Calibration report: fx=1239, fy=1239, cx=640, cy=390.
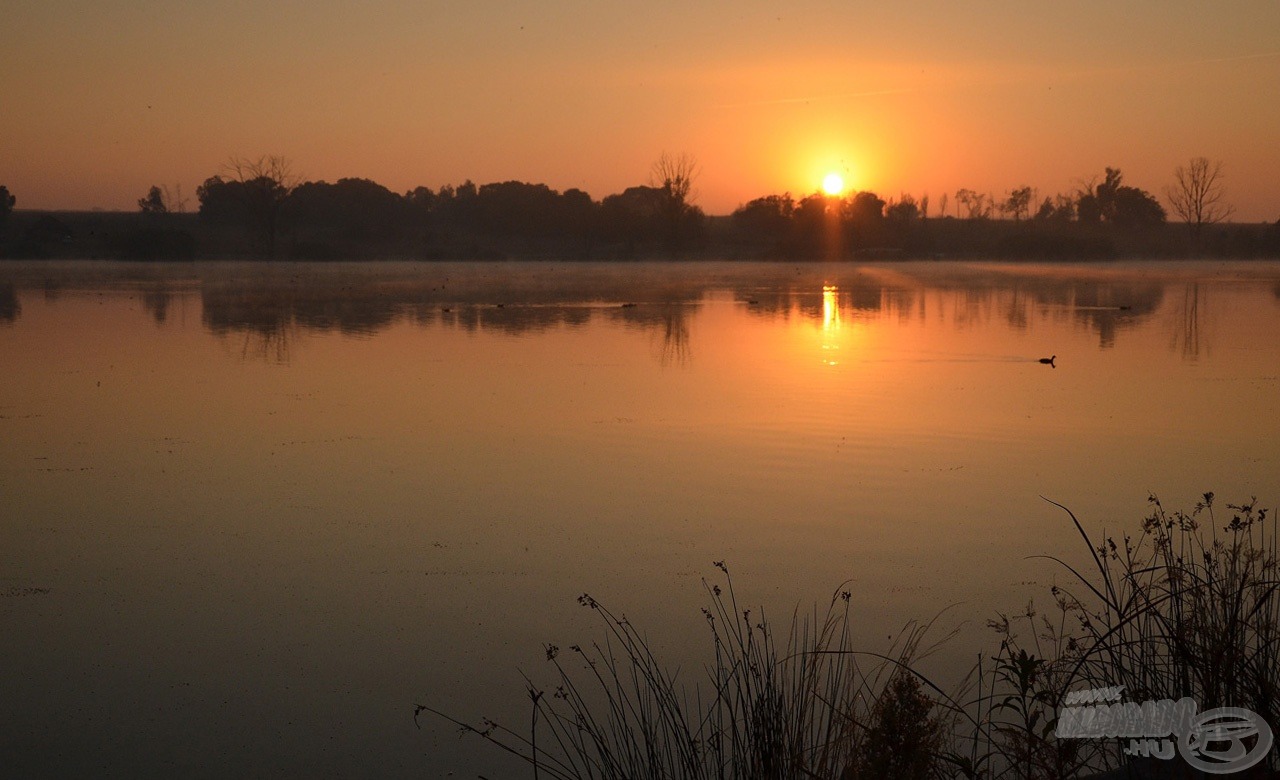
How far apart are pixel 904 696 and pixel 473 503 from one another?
13.6 feet

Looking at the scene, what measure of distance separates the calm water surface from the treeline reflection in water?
93.6 inches

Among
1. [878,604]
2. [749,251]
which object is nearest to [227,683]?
[878,604]

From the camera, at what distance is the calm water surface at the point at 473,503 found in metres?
4.48

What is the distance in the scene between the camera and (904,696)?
10.9 feet

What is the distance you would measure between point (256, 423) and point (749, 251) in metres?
68.6

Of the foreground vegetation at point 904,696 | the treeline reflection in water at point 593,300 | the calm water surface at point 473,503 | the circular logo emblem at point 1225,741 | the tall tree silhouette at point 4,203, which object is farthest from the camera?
the tall tree silhouette at point 4,203

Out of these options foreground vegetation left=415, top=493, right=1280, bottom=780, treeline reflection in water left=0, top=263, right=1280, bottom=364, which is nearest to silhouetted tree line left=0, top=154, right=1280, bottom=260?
treeline reflection in water left=0, top=263, right=1280, bottom=364

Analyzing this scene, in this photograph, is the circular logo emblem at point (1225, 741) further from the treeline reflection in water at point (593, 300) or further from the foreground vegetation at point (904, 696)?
the treeline reflection in water at point (593, 300)

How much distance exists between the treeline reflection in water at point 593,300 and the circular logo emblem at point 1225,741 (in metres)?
11.3

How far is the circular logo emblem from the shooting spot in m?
3.14

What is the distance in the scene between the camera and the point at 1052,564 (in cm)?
580

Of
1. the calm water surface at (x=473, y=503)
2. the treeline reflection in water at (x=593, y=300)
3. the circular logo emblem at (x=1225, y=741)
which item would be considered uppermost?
the treeline reflection in water at (x=593, y=300)

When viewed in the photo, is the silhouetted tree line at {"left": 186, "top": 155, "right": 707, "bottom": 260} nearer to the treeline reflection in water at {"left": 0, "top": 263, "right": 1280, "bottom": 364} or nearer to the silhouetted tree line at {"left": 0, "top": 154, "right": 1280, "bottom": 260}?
the silhouetted tree line at {"left": 0, "top": 154, "right": 1280, "bottom": 260}

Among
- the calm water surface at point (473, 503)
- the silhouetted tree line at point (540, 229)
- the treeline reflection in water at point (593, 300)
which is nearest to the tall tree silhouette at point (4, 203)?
the silhouetted tree line at point (540, 229)
